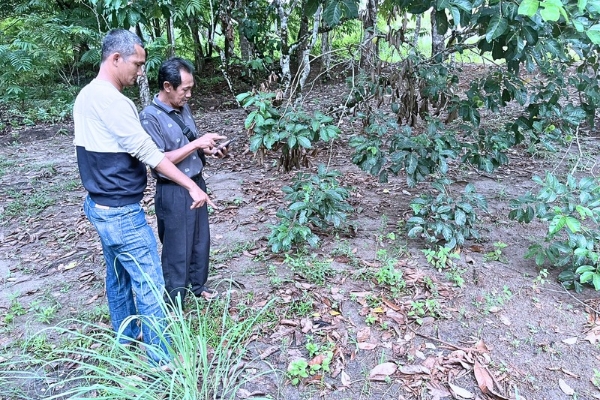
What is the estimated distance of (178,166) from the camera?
2428mm

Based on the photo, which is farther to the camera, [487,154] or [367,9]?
[367,9]

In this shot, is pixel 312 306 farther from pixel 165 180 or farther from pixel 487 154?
pixel 487 154

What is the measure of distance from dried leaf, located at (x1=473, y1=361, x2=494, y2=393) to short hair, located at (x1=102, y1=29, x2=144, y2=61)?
2.20 m

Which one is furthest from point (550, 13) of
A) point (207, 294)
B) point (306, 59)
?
point (306, 59)

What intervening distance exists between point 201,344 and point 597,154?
528cm

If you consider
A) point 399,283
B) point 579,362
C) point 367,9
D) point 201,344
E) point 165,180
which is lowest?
point 579,362

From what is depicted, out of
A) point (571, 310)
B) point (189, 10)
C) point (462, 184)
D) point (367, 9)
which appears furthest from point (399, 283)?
point (189, 10)

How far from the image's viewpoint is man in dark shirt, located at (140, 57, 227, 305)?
233 cm

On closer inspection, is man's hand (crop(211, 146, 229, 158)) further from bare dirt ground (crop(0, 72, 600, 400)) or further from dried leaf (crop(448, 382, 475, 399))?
dried leaf (crop(448, 382, 475, 399))

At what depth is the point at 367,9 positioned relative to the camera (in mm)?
4789

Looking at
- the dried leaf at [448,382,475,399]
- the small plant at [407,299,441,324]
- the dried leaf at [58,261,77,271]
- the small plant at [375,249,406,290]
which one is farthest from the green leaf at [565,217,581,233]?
the dried leaf at [58,261,77,271]

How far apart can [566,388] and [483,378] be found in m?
0.39

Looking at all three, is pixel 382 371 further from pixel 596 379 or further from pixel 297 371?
pixel 596 379

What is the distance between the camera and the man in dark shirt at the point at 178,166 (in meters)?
2.33
